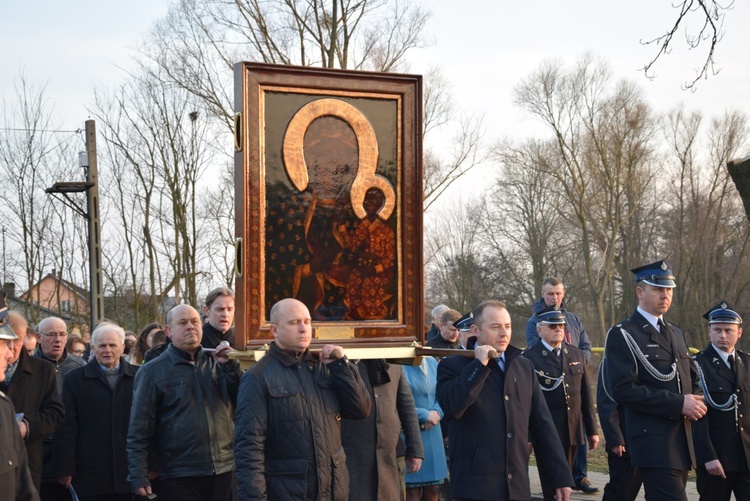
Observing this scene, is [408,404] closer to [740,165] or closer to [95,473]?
[95,473]

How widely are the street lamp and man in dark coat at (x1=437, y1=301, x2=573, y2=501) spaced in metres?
15.1

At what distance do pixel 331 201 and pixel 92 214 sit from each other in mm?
15917

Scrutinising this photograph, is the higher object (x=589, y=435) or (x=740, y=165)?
(x=740, y=165)

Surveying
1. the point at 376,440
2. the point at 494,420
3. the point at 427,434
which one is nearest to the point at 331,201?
the point at 494,420

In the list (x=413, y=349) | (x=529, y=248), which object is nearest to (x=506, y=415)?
(x=413, y=349)

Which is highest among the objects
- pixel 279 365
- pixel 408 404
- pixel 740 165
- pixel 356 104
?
pixel 356 104

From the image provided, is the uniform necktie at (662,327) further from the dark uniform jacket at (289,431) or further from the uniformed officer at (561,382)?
the dark uniform jacket at (289,431)

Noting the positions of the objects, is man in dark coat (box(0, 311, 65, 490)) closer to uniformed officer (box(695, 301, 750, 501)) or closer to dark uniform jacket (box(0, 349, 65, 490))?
dark uniform jacket (box(0, 349, 65, 490))

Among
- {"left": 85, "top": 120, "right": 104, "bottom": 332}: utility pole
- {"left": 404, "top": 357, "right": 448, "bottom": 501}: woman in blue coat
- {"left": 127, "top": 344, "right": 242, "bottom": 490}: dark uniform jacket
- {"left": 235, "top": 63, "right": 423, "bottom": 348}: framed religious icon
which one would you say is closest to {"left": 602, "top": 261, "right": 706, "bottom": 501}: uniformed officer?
{"left": 404, "top": 357, "right": 448, "bottom": 501}: woman in blue coat

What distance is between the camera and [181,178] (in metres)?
25.1

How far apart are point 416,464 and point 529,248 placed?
3348cm

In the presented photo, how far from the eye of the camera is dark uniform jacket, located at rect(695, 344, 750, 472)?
8.59 m

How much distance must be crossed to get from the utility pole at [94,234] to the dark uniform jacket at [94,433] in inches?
495

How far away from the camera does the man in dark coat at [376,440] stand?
23.9ft
